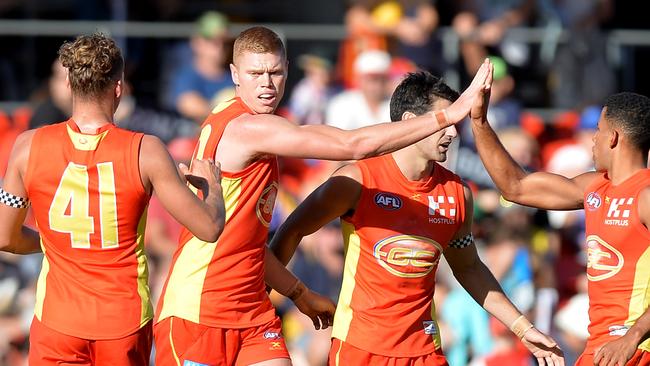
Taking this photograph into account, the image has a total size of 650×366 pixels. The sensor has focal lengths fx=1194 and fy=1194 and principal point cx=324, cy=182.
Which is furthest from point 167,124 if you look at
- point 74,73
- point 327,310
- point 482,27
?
point 74,73

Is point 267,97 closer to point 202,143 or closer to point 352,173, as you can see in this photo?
point 202,143

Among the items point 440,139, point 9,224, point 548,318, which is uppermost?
point 440,139

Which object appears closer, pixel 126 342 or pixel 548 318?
pixel 126 342

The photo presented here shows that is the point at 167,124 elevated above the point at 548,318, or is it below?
above

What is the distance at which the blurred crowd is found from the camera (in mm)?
10297

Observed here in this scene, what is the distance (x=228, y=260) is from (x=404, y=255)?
3.31 feet

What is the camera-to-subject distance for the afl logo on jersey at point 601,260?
6.17 metres

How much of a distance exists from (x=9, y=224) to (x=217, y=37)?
6254 millimetres

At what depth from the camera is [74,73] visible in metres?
5.66

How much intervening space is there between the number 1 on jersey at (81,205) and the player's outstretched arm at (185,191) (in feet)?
0.60

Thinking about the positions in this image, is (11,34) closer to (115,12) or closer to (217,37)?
(115,12)

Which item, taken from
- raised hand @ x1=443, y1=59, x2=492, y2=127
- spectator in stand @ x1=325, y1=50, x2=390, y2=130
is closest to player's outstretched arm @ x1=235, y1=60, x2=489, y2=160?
raised hand @ x1=443, y1=59, x2=492, y2=127

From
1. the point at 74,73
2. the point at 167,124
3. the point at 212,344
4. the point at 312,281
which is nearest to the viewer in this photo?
the point at 74,73

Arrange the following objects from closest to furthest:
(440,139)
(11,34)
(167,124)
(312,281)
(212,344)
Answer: (212,344) → (440,139) → (312,281) → (167,124) → (11,34)
